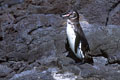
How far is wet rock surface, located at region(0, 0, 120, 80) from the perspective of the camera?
1.67 meters

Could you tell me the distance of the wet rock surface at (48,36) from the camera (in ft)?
5.49

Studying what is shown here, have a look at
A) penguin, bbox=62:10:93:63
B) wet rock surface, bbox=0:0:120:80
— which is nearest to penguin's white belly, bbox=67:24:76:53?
penguin, bbox=62:10:93:63

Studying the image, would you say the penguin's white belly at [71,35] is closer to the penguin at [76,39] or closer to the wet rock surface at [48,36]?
the penguin at [76,39]

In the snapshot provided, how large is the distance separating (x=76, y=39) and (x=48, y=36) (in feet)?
1.51

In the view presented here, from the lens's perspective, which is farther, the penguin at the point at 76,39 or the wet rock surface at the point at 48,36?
the wet rock surface at the point at 48,36

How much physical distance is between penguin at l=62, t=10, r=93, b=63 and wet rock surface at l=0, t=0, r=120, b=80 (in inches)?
2.9

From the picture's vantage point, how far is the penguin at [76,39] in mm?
1502

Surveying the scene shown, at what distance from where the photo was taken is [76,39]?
1502 mm

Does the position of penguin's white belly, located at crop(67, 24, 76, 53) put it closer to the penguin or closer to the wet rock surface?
the penguin

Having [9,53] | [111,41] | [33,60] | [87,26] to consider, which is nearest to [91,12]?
[87,26]

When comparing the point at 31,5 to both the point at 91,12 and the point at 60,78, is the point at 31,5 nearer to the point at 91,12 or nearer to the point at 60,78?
the point at 91,12

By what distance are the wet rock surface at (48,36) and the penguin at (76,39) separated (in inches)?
2.9

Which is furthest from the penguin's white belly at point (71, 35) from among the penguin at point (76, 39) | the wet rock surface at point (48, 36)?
the wet rock surface at point (48, 36)

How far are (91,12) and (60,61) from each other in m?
0.66
